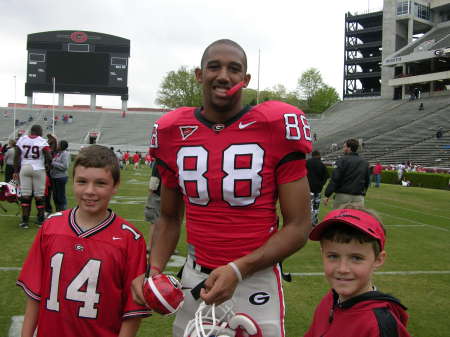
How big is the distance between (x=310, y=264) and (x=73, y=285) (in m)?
Answer: 4.31

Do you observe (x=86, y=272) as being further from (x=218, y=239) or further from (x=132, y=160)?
(x=132, y=160)

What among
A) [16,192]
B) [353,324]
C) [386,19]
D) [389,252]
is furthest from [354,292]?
[386,19]

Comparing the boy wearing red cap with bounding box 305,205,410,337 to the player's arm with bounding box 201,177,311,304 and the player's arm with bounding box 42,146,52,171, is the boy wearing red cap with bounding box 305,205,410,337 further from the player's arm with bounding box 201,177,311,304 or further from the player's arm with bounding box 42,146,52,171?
the player's arm with bounding box 42,146,52,171

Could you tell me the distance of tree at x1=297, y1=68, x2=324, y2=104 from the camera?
6781cm

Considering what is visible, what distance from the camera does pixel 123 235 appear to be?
219 cm

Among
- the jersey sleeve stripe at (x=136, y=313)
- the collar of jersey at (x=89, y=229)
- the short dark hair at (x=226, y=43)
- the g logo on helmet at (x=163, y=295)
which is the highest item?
the short dark hair at (x=226, y=43)

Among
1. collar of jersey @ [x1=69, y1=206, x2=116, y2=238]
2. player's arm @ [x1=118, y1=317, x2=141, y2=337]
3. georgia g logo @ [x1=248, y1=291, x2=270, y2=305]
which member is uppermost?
collar of jersey @ [x1=69, y1=206, x2=116, y2=238]

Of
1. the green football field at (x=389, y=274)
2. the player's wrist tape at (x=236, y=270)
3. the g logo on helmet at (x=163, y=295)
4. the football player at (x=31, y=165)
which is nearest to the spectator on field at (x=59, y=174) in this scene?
the football player at (x=31, y=165)

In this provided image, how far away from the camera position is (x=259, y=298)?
1.94 meters

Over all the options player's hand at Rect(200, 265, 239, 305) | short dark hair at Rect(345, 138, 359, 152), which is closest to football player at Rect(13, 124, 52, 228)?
short dark hair at Rect(345, 138, 359, 152)

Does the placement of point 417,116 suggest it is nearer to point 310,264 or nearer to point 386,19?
point 386,19

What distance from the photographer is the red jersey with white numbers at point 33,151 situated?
7523mm

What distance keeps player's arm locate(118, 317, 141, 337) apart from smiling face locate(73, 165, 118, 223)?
0.51 m

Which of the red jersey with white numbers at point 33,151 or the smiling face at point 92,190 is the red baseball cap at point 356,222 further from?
the red jersey with white numbers at point 33,151
